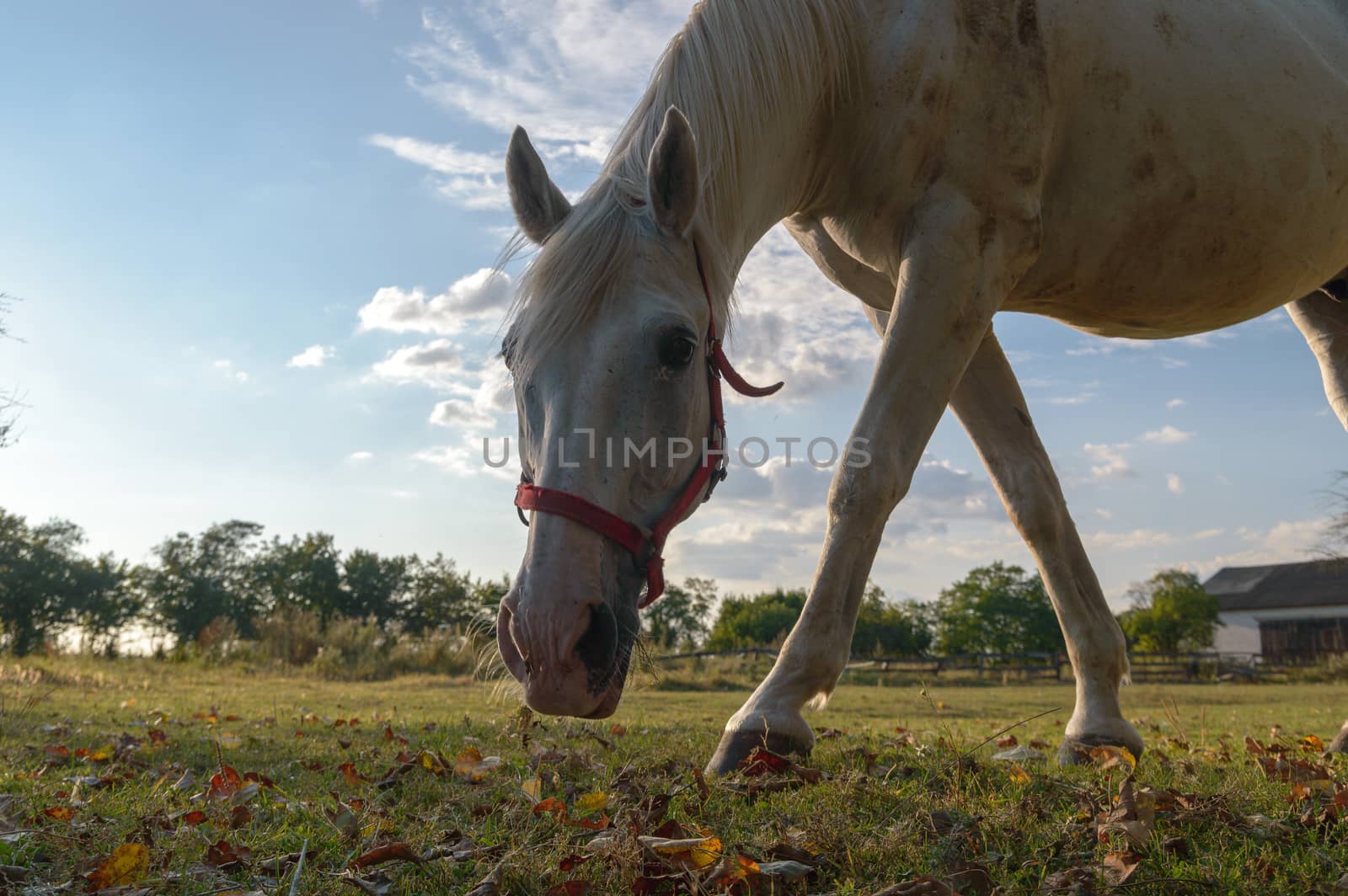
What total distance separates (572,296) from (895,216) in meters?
1.31

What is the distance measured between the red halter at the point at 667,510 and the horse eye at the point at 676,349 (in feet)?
0.54

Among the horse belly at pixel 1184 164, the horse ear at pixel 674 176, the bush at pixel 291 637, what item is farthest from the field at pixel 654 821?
the bush at pixel 291 637

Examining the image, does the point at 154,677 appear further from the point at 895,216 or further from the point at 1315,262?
the point at 1315,262

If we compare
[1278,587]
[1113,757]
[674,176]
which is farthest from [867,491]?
[1278,587]

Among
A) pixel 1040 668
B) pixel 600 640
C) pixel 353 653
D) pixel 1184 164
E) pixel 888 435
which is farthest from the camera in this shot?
pixel 1040 668

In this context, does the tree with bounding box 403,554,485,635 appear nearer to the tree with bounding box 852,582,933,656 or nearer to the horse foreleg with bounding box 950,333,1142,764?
the tree with bounding box 852,582,933,656

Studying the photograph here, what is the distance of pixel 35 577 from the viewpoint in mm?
39500

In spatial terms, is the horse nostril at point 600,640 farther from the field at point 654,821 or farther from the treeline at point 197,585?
the treeline at point 197,585

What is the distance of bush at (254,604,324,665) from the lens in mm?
15812

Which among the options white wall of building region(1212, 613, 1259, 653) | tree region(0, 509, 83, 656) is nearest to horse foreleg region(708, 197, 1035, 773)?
tree region(0, 509, 83, 656)

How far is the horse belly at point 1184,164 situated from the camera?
10.5 feet

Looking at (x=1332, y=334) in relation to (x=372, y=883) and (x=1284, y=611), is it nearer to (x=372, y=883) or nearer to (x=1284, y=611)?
(x=372, y=883)

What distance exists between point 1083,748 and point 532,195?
274 centimetres

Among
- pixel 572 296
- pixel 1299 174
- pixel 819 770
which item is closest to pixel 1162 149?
pixel 1299 174
